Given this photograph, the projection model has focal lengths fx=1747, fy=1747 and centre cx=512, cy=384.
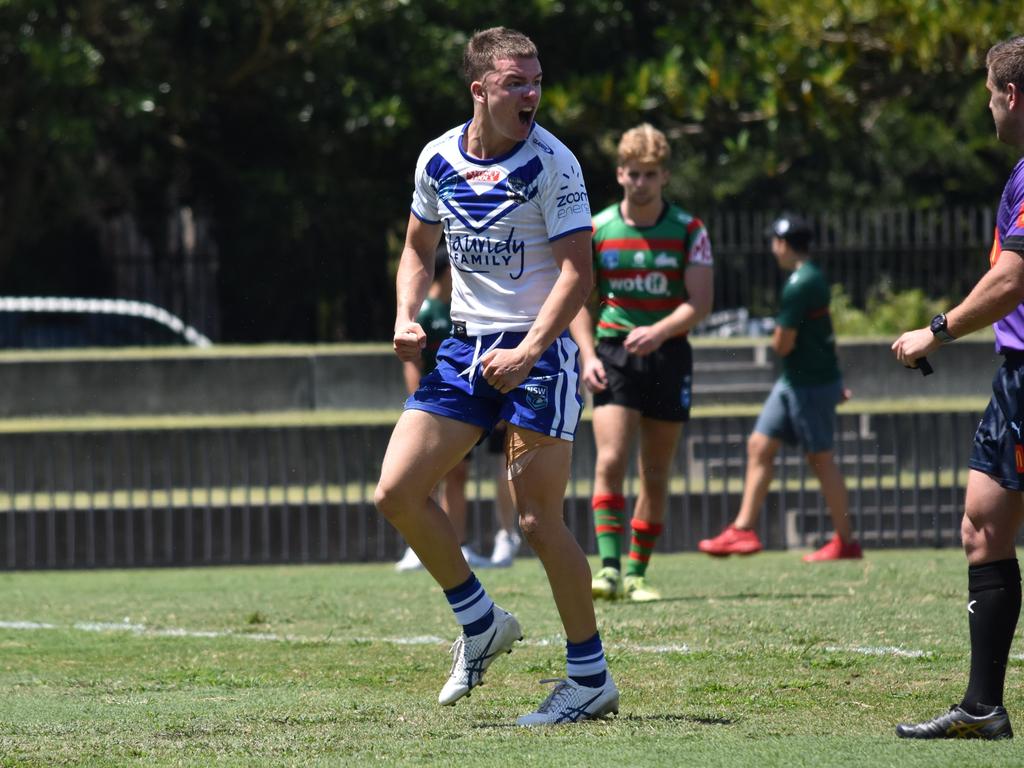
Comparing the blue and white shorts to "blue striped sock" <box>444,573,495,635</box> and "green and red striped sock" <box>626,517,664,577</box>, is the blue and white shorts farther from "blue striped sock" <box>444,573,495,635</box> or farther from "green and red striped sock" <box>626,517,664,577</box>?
"green and red striped sock" <box>626,517,664,577</box>

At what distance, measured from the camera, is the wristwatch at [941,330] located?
464 cm

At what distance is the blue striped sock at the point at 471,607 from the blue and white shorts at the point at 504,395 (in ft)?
1.60

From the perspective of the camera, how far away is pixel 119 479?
12039mm

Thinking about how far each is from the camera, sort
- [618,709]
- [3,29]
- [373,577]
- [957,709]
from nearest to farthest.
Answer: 1. [957,709]
2. [618,709]
3. [373,577]
4. [3,29]

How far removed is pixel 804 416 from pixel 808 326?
0.53 m

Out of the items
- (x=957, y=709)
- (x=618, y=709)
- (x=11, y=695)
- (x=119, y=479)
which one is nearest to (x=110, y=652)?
(x=11, y=695)

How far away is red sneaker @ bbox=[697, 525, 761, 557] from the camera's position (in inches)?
403

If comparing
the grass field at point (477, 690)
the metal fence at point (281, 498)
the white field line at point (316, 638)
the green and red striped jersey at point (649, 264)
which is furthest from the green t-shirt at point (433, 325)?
the white field line at point (316, 638)

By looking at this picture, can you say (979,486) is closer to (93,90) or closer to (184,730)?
(184,730)

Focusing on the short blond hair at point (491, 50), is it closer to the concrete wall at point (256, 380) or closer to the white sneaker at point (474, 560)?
the white sneaker at point (474, 560)

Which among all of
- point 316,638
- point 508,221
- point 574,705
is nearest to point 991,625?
point 574,705

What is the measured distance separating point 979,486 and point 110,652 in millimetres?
3587

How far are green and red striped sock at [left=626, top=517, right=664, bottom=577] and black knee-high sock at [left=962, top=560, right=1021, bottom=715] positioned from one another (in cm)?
353

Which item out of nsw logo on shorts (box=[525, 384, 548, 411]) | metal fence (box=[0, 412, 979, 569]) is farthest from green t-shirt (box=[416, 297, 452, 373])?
nsw logo on shorts (box=[525, 384, 548, 411])
